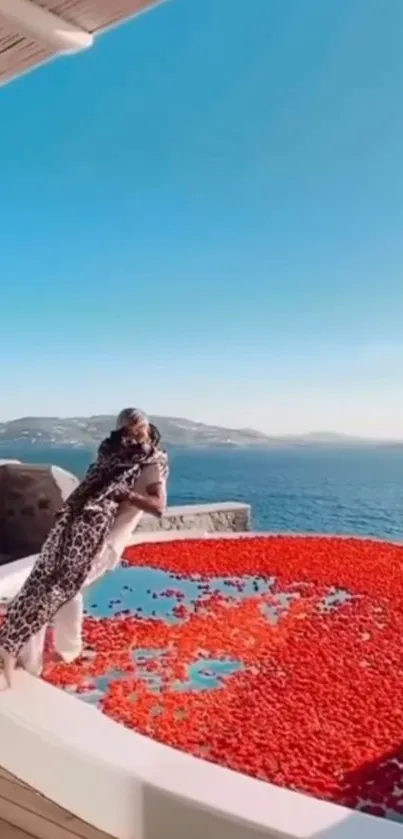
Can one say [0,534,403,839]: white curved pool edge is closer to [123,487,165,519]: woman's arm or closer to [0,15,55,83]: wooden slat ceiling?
[123,487,165,519]: woman's arm

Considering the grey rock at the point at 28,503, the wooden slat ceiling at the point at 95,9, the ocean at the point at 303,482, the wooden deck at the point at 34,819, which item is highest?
the wooden slat ceiling at the point at 95,9

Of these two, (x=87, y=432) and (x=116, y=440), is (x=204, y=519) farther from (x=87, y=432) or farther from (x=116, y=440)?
(x=87, y=432)

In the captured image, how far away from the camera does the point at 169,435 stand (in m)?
14.5

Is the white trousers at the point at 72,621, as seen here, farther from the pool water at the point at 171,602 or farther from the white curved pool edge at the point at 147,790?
the white curved pool edge at the point at 147,790

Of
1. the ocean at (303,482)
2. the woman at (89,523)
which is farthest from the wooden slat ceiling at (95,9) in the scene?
the ocean at (303,482)

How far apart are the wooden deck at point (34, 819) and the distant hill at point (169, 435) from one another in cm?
347

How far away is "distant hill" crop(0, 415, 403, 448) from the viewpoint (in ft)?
35.1

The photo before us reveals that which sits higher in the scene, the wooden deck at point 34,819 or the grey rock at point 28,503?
the grey rock at point 28,503

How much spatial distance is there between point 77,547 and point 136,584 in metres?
2.00

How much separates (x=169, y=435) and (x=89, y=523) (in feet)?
38.4

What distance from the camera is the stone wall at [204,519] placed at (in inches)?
250

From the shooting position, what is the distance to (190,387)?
19.0 m

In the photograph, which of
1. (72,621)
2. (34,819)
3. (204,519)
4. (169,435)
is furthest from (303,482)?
(34,819)

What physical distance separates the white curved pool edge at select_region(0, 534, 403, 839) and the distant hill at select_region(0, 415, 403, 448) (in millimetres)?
3039
